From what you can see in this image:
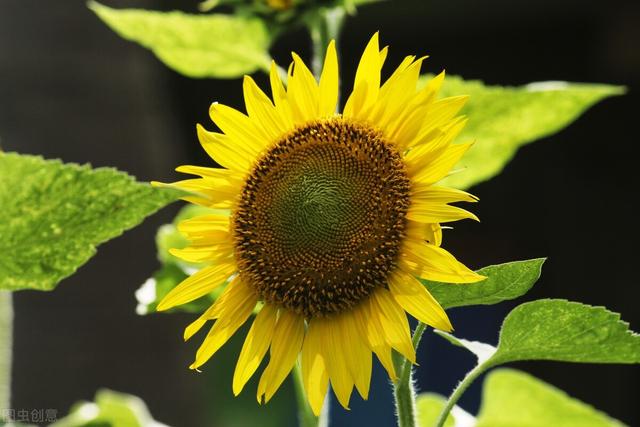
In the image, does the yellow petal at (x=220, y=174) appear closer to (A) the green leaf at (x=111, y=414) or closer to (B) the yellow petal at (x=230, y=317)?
(B) the yellow petal at (x=230, y=317)

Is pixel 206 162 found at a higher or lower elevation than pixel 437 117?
lower

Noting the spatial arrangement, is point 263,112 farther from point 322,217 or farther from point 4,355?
point 4,355

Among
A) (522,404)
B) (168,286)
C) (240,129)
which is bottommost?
(522,404)

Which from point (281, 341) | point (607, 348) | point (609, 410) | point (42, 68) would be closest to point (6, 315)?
point (281, 341)

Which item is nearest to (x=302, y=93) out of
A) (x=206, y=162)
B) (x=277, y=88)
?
(x=277, y=88)

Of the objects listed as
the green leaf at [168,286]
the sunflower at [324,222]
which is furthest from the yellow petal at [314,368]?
the green leaf at [168,286]

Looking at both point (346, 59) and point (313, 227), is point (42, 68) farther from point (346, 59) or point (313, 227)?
point (313, 227)

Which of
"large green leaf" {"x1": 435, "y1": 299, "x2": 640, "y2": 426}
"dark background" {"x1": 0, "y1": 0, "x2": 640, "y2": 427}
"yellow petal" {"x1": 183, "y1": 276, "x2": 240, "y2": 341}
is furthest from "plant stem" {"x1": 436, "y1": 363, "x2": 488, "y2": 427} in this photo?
"dark background" {"x1": 0, "y1": 0, "x2": 640, "y2": 427}
